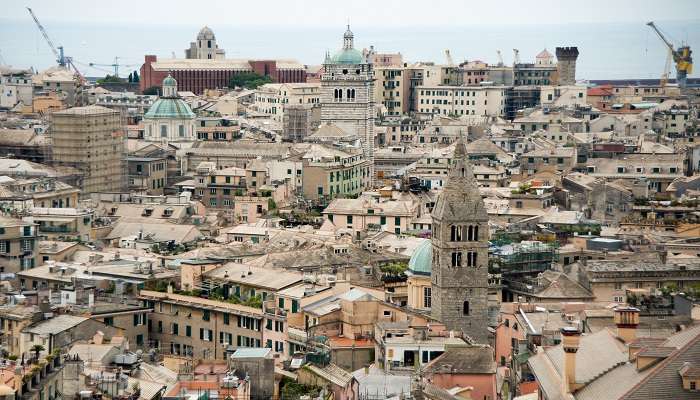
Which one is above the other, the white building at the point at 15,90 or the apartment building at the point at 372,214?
the white building at the point at 15,90

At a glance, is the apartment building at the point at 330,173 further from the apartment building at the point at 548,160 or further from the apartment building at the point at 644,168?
the apartment building at the point at 644,168

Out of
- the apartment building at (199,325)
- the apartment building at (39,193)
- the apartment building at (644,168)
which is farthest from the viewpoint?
the apartment building at (644,168)

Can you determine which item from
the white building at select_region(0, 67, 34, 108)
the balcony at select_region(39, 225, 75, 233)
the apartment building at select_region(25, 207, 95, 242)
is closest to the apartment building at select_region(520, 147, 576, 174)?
the apartment building at select_region(25, 207, 95, 242)

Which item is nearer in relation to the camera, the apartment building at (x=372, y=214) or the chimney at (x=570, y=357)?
the chimney at (x=570, y=357)

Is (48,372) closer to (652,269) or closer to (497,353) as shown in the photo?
(497,353)

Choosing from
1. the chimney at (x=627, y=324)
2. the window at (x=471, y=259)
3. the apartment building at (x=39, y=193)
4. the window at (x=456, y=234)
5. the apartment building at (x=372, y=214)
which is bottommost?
the apartment building at (x=372, y=214)

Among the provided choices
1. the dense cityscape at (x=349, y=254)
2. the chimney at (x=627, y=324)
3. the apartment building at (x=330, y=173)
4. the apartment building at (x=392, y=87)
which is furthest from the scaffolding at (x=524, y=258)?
the apartment building at (x=392, y=87)

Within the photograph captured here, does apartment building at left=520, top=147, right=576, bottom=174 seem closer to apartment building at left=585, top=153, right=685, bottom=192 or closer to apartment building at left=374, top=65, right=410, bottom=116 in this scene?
apartment building at left=585, top=153, right=685, bottom=192

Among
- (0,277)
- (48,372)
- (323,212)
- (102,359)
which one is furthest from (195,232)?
(48,372)

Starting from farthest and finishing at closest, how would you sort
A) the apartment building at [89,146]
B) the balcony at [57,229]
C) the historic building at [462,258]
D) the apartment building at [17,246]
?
the apartment building at [89,146]
the balcony at [57,229]
the apartment building at [17,246]
the historic building at [462,258]
